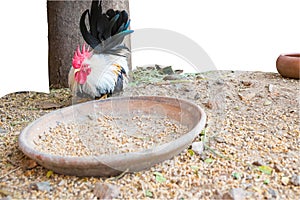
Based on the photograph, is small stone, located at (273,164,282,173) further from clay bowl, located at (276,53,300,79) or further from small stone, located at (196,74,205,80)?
clay bowl, located at (276,53,300,79)

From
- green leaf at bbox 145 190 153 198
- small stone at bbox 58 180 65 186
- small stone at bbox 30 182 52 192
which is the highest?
green leaf at bbox 145 190 153 198

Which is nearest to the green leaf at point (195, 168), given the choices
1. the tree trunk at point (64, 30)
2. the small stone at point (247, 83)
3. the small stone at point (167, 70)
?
the small stone at point (247, 83)

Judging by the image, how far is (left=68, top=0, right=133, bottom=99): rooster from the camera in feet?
7.28

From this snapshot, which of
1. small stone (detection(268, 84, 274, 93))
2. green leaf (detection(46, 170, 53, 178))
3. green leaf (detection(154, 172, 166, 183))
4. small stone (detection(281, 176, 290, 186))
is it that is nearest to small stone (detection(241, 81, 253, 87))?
small stone (detection(268, 84, 274, 93))

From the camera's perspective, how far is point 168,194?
1.39m

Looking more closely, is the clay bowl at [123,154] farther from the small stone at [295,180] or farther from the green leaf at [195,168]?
the small stone at [295,180]

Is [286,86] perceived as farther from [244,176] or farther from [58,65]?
[58,65]

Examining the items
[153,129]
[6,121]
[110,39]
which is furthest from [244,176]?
[6,121]

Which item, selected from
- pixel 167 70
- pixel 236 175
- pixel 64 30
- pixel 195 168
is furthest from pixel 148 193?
pixel 64 30

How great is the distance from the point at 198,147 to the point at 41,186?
65 centimetres

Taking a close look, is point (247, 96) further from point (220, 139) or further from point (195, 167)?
point (195, 167)

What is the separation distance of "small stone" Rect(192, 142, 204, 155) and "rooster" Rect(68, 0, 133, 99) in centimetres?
77

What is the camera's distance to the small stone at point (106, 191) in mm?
1369

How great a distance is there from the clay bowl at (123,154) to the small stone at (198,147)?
2.9 inches
